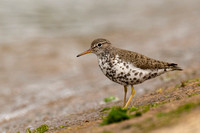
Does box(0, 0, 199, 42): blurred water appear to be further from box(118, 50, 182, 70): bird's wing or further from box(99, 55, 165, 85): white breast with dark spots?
box(99, 55, 165, 85): white breast with dark spots

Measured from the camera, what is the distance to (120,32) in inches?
1033

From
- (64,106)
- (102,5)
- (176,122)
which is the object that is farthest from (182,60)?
(102,5)

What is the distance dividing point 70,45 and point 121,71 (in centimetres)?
1548

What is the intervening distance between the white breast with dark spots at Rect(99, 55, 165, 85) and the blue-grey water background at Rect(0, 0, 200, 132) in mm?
3581

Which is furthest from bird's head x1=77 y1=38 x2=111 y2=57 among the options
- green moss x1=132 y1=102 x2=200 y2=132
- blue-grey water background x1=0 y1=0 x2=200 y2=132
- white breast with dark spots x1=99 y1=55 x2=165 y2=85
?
green moss x1=132 y1=102 x2=200 y2=132

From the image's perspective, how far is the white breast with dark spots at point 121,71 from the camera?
8172 millimetres

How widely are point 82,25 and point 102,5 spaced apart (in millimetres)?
6666

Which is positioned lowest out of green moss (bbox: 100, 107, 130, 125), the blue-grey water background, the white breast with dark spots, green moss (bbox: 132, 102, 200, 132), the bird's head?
green moss (bbox: 132, 102, 200, 132)

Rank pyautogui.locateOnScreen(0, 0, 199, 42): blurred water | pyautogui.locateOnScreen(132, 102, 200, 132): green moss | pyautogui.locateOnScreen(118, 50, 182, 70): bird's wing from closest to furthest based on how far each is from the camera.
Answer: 1. pyautogui.locateOnScreen(132, 102, 200, 132): green moss
2. pyautogui.locateOnScreen(118, 50, 182, 70): bird's wing
3. pyautogui.locateOnScreen(0, 0, 199, 42): blurred water

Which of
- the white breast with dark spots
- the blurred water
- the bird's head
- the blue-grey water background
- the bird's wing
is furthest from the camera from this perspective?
the blurred water

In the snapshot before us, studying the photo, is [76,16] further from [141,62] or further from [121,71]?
[121,71]

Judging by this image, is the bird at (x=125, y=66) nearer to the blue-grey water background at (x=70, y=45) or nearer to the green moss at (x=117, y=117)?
the green moss at (x=117, y=117)

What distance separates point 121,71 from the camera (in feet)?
26.8

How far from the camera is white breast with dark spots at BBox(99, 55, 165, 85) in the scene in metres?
8.17
